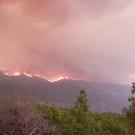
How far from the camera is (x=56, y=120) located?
832 inches

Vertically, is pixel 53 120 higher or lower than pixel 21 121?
higher

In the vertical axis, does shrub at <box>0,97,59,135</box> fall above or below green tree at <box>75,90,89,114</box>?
below

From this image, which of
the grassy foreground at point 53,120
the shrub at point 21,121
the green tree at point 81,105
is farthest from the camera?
the green tree at point 81,105

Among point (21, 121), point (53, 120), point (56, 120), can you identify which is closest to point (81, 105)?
point (56, 120)

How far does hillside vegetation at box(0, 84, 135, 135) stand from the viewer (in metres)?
18.4

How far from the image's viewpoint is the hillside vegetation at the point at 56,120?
60.2ft

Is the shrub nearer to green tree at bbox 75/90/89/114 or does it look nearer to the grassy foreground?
the grassy foreground

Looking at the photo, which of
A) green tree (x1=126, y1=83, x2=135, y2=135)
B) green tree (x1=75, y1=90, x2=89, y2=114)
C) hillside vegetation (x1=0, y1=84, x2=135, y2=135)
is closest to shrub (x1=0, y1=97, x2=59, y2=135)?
hillside vegetation (x1=0, y1=84, x2=135, y2=135)

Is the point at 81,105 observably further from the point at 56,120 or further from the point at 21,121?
the point at 21,121

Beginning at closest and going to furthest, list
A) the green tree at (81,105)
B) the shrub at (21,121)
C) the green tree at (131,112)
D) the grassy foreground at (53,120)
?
1. the shrub at (21,121)
2. the grassy foreground at (53,120)
3. the green tree at (81,105)
4. the green tree at (131,112)

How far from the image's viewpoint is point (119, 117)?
27.2 metres

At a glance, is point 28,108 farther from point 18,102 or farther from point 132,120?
point 132,120

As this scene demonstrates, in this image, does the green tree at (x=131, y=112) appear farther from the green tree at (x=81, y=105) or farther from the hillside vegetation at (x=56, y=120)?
the green tree at (x=81, y=105)

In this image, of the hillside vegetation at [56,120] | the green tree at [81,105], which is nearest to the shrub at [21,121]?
the hillside vegetation at [56,120]
